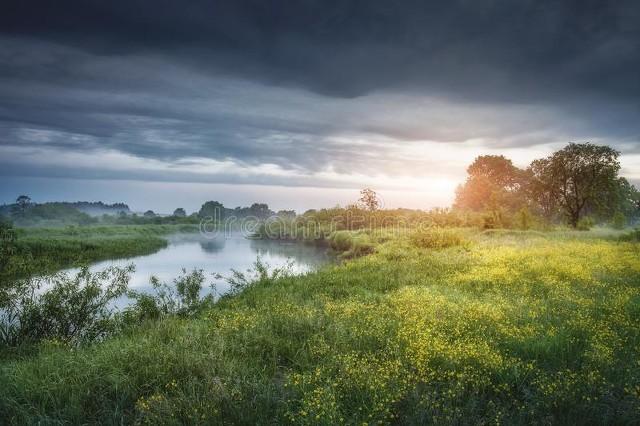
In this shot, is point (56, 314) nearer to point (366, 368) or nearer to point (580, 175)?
point (366, 368)

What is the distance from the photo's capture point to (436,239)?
28.5 metres

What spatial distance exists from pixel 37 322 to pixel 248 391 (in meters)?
8.12

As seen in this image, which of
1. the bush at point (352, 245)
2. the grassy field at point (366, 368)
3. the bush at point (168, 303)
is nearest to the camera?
the grassy field at point (366, 368)

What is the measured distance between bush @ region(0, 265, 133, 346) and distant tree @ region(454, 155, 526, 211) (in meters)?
60.7

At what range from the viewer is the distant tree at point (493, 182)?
63.9 metres

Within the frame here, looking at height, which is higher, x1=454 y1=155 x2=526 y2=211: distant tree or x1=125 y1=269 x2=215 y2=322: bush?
x1=454 y1=155 x2=526 y2=211: distant tree

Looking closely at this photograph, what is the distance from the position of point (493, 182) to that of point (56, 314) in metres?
69.6

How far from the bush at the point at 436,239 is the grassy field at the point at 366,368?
15929 millimetres

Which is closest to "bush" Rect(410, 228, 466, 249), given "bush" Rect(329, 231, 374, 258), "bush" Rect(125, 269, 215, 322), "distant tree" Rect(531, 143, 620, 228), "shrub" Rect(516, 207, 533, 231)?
"bush" Rect(329, 231, 374, 258)

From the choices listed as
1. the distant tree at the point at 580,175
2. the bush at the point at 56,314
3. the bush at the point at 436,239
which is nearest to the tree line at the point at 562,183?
the distant tree at the point at 580,175

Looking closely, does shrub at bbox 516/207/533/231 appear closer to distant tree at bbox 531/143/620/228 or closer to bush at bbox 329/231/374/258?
distant tree at bbox 531/143/620/228

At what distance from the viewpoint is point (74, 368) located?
22.6ft

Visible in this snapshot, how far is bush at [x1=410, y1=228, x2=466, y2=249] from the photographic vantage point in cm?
2795

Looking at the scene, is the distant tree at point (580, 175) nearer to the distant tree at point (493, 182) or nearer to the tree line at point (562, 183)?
the tree line at point (562, 183)
